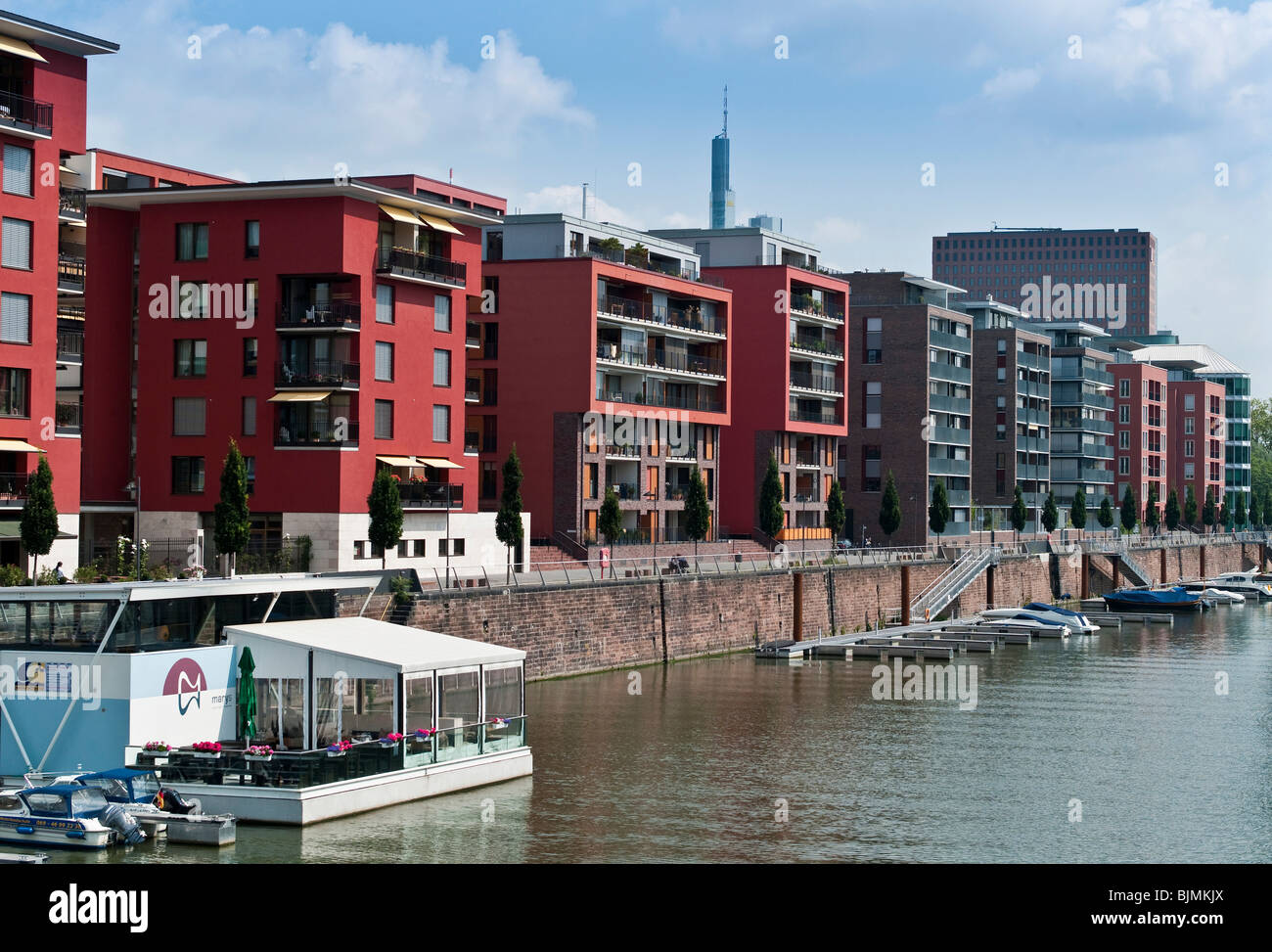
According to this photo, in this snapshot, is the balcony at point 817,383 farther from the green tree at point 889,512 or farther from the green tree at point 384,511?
the green tree at point 384,511

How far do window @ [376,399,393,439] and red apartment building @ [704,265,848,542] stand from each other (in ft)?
135

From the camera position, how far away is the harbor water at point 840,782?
35.6m

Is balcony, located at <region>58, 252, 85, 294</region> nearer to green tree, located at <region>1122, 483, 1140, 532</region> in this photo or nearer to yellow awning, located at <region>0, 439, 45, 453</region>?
yellow awning, located at <region>0, 439, 45, 453</region>

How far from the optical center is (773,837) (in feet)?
121

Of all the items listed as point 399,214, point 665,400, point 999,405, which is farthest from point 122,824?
point 999,405

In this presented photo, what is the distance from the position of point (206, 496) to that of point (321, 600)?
89.3ft

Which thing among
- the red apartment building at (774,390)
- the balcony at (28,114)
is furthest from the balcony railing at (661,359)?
the balcony at (28,114)

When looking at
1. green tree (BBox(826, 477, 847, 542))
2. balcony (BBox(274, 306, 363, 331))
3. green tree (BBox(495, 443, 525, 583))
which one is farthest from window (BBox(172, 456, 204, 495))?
green tree (BBox(826, 477, 847, 542))

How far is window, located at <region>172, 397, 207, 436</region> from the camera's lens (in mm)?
70062

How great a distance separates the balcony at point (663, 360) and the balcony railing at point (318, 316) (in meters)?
25.7

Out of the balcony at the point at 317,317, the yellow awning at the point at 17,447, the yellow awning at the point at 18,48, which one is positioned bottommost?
the yellow awning at the point at 17,447

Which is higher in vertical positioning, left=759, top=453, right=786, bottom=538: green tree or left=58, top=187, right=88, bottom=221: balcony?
left=58, top=187, right=88, bottom=221: balcony

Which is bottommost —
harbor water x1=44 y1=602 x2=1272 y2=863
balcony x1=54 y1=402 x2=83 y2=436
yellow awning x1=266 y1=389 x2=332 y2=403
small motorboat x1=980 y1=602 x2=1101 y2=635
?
harbor water x1=44 y1=602 x2=1272 y2=863
